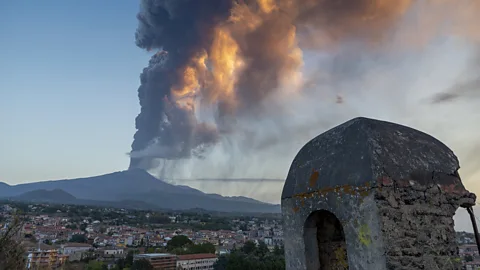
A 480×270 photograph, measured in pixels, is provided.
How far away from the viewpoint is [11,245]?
621cm

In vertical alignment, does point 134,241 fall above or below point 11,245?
below

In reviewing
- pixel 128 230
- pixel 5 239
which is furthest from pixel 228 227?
pixel 5 239

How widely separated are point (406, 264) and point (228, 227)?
280 ft

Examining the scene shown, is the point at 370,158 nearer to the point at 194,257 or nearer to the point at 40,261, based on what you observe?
the point at 40,261

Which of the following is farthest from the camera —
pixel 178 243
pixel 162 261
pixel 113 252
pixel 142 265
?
pixel 178 243

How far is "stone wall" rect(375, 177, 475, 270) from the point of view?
3184mm

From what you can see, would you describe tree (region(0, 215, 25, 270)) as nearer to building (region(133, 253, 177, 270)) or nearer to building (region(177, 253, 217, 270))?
building (region(133, 253, 177, 270))

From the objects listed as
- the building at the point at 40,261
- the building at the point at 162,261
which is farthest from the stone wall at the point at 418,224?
the building at the point at 162,261

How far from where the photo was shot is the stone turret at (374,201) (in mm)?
3217

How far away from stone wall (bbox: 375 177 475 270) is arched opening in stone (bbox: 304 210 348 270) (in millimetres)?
828

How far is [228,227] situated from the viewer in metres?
85.4

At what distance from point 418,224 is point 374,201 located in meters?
0.56

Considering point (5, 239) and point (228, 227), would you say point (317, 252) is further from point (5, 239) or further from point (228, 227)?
point (228, 227)

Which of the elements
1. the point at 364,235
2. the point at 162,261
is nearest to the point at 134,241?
the point at 162,261
